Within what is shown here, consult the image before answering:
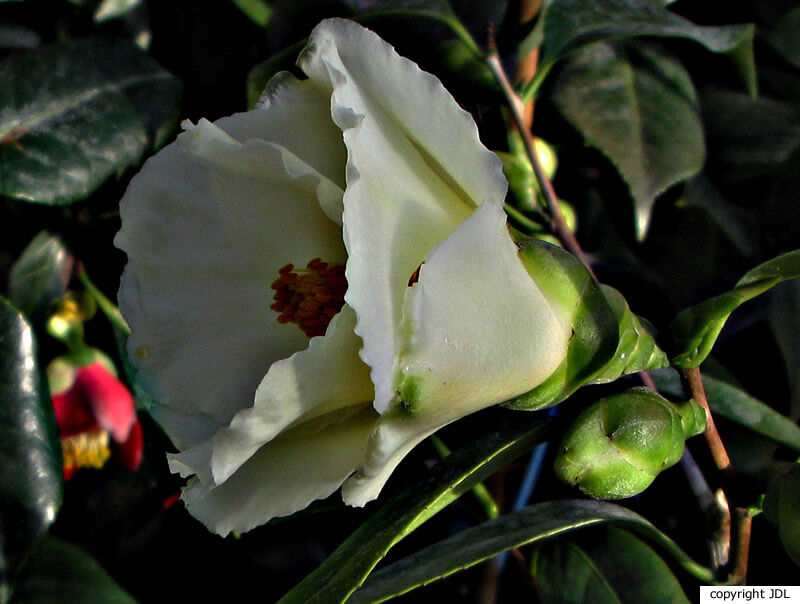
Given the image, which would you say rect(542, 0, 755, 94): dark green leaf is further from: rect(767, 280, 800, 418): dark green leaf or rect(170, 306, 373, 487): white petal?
rect(170, 306, 373, 487): white petal

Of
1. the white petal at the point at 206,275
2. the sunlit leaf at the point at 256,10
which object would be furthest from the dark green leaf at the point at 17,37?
the white petal at the point at 206,275

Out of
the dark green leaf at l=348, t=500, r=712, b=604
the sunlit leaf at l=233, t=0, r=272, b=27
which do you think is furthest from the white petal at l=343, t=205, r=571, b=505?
the sunlit leaf at l=233, t=0, r=272, b=27

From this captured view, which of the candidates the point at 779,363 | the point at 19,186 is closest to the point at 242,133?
the point at 19,186

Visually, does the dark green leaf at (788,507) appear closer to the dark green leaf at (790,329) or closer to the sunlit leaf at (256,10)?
the dark green leaf at (790,329)

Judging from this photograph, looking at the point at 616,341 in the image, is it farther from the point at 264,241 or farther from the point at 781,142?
the point at 781,142

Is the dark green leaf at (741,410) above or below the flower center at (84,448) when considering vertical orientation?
above

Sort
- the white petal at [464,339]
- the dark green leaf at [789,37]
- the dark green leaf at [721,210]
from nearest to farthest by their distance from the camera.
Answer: the white petal at [464,339] → the dark green leaf at [721,210] → the dark green leaf at [789,37]
